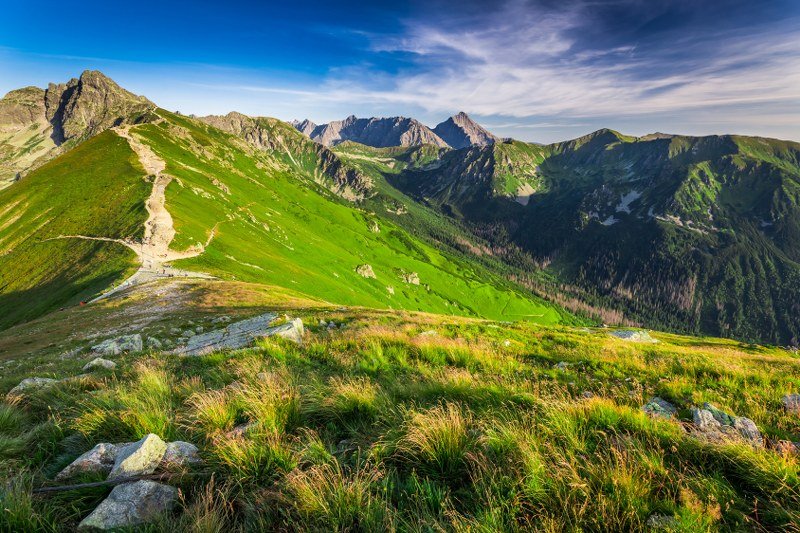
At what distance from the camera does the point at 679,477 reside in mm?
4488

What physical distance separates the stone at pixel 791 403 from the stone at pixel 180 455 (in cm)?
1121

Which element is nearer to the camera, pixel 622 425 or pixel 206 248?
pixel 622 425

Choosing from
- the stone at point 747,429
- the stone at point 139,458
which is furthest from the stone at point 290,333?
the stone at point 747,429

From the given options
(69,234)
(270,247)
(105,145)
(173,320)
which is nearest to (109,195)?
(69,234)

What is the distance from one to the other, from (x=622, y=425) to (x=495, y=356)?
6.00 meters

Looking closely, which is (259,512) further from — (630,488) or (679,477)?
(679,477)

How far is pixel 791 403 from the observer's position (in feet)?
24.9

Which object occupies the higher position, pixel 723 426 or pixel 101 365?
pixel 723 426

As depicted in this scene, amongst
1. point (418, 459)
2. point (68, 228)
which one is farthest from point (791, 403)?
point (68, 228)

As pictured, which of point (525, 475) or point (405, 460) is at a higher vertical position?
point (525, 475)

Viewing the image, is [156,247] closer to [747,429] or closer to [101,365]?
[101,365]

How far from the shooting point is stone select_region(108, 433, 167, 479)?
4.64 m

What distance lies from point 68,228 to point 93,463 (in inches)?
4920

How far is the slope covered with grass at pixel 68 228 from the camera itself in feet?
208
